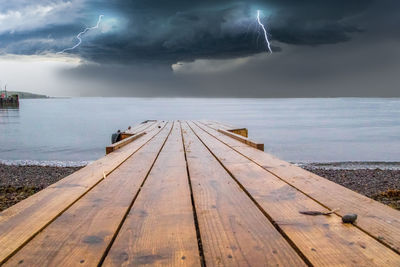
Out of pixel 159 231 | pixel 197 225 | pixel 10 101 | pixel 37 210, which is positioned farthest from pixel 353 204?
pixel 10 101

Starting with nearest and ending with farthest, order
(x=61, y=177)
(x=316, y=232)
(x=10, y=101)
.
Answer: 1. (x=316, y=232)
2. (x=61, y=177)
3. (x=10, y=101)

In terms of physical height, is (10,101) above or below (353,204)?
above

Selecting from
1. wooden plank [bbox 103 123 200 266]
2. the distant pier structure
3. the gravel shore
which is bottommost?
the gravel shore

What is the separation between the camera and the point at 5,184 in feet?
27.6

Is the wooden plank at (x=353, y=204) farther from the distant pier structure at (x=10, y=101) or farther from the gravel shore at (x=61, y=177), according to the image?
the distant pier structure at (x=10, y=101)

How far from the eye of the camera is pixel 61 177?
959cm

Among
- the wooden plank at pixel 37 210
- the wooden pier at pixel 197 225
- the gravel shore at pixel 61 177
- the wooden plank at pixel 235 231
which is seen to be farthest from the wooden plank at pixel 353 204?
the gravel shore at pixel 61 177

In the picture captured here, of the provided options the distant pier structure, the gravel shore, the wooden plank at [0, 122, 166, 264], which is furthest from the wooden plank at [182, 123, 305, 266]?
the distant pier structure

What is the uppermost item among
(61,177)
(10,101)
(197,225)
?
(10,101)

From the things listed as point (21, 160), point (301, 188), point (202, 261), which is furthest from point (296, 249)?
point (21, 160)

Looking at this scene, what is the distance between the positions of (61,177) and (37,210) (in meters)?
8.70

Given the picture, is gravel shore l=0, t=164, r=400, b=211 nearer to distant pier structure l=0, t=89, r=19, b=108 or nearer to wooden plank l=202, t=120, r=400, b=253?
wooden plank l=202, t=120, r=400, b=253

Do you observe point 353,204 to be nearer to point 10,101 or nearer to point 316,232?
point 316,232

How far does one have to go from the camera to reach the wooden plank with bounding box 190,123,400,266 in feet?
3.71
